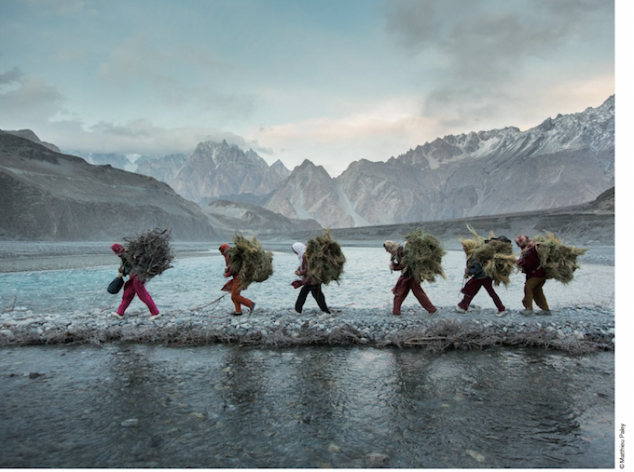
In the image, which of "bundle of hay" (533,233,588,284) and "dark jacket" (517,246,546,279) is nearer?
"bundle of hay" (533,233,588,284)

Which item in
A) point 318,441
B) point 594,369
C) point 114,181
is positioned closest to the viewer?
point 318,441

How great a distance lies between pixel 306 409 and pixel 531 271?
6.97 meters

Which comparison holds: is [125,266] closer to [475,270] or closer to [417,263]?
[417,263]

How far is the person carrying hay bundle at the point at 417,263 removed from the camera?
905cm

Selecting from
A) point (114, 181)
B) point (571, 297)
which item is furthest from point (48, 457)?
point (114, 181)

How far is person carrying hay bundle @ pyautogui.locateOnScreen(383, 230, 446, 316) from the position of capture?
356 inches

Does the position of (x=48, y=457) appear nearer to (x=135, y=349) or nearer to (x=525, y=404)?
(x=135, y=349)

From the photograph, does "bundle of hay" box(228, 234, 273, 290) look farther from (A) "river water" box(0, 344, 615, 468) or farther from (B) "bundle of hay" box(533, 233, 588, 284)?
(B) "bundle of hay" box(533, 233, 588, 284)

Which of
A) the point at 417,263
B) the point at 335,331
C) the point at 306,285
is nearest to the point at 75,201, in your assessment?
the point at 306,285

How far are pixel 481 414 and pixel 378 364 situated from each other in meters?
2.14

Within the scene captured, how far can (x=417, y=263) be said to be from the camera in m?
9.03

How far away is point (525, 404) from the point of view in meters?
4.99

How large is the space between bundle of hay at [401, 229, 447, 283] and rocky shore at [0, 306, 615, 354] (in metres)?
1.01

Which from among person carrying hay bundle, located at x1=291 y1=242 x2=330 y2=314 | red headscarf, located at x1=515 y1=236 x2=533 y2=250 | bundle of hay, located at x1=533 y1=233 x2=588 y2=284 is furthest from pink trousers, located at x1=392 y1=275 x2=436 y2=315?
bundle of hay, located at x1=533 y1=233 x2=588 y2=284
